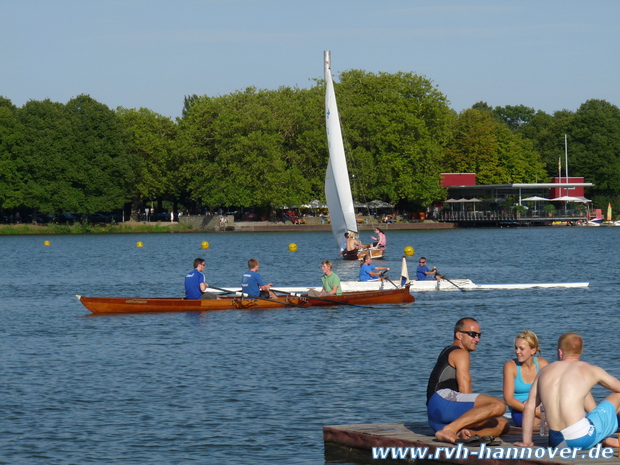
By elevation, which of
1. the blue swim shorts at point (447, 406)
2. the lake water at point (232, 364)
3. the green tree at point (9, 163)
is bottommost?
the lake water at point (232, 364)

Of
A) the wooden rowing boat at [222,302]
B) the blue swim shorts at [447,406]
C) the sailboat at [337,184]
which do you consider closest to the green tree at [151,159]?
the sailboat at [337,184]

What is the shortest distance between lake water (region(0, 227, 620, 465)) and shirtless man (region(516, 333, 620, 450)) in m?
3.69

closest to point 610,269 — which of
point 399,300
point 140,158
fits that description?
point 399,300

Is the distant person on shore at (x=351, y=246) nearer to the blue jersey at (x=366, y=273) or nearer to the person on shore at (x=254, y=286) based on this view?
the blue jersey at (x=366, y=273)

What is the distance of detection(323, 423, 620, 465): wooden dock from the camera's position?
11.1 meters

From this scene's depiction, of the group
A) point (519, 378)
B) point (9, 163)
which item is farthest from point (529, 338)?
point (9, 163)

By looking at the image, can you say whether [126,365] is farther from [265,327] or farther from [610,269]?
[610,269]

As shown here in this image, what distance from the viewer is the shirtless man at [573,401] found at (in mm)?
10570

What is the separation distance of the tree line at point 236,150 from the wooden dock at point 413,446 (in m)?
88.3

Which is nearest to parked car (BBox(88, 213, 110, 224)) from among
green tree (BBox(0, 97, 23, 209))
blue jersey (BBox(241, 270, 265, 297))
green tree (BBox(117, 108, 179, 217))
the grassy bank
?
the grassy bank

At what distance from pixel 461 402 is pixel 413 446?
82 cm

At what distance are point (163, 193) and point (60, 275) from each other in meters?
64.7

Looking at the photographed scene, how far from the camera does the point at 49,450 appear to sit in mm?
14594

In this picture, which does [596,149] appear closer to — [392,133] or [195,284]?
[392,133]
